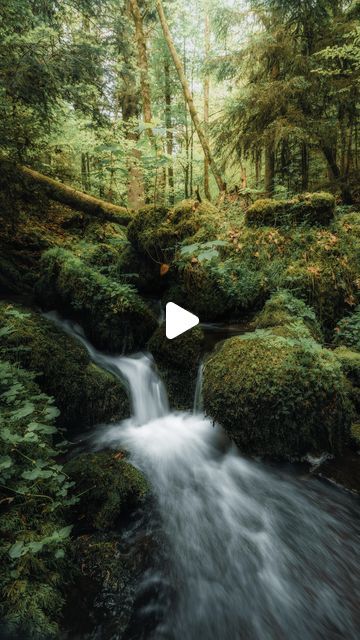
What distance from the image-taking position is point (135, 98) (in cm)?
1341

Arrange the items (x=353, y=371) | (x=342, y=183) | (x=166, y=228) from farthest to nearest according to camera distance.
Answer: (x=342, y=183) → (x=166, y=228) → (x=353, y=371)

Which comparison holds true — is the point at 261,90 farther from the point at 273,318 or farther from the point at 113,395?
the point at 113,395

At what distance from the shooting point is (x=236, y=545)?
139 inches

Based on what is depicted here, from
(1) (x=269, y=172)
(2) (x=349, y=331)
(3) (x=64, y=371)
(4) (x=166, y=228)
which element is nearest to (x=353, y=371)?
(2) (x=349, y=331)

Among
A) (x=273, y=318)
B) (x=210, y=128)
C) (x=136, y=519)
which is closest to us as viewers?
(x=136, y=519)

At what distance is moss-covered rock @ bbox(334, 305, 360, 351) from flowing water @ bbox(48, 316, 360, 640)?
103 inches

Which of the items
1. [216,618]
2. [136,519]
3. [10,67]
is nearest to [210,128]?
[10,67]

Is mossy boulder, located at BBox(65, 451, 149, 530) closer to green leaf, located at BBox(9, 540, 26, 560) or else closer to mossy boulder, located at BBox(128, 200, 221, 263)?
green leaf, located at BBox(9, 540, 26, 560)

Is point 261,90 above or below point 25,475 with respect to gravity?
above

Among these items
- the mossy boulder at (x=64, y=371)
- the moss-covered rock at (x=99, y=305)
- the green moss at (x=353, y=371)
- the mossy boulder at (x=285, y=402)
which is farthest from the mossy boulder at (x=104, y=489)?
the green moss at (x=353, y=371)

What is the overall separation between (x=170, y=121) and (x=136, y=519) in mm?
15641

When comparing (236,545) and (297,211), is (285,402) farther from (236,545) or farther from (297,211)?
(297,211)

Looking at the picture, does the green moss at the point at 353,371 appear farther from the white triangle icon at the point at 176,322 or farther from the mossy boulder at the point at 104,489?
the mossy boulder at the point at 104,489

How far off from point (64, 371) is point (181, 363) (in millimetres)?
1805
